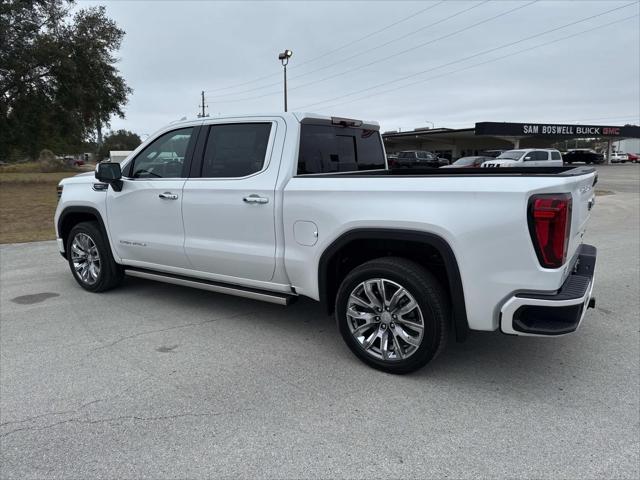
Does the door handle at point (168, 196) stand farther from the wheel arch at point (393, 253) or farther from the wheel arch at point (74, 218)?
the wheel arch at point (393, 253)

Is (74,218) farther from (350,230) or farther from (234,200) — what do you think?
(350,230)

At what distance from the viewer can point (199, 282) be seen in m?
4.69

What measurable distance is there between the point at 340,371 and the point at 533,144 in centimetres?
7206

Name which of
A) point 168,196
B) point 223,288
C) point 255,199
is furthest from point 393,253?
point 168,196

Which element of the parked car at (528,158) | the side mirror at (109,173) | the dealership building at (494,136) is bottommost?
the side mirror at (109,173)

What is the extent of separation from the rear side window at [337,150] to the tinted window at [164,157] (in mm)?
1238

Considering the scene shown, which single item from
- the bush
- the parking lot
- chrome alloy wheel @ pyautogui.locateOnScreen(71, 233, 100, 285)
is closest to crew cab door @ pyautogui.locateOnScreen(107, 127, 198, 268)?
chrome alloy wheel @ pyautogui.locateOnScreen(71, 233, 100, 285)

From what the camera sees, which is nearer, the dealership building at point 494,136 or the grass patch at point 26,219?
the grass patch at point 26,219

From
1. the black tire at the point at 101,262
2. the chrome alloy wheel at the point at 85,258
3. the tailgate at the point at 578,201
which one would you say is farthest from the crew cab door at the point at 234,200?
the tailgate at the point at 578,201

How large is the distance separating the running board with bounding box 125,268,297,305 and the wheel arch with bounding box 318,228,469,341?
42 centimetres

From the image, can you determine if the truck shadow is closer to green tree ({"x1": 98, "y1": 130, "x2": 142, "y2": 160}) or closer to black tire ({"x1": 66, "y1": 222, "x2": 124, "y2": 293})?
black tire ({"x1": 66, "y1": 222, "x2": 124, "y2": 293})

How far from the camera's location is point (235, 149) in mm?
4363

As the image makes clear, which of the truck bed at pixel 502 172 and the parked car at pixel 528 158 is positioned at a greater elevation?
the parked car at pixel 528 158

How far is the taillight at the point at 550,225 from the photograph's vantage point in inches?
112
